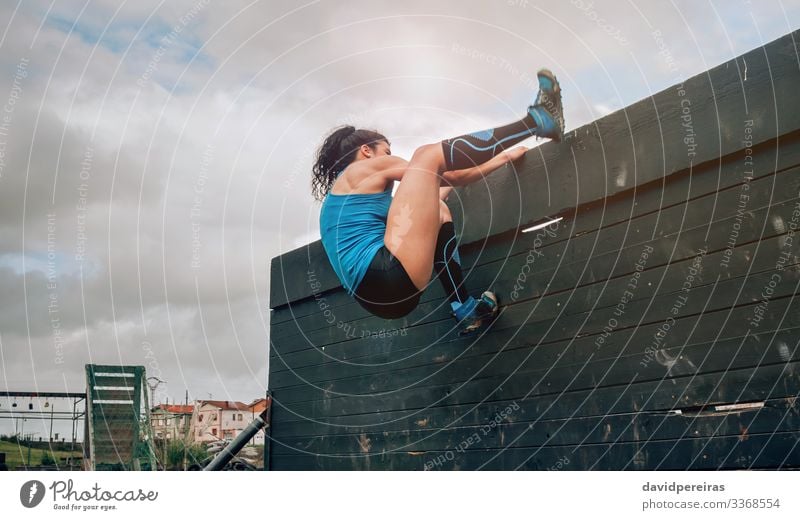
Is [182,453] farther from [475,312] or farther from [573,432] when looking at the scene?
[573,432]

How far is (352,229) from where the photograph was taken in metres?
3.66

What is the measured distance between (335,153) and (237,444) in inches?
79.5

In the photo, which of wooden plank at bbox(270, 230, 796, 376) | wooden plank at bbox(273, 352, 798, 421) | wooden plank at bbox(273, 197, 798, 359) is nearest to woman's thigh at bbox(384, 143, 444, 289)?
wooden plank at bbox(273, 197, 798, 359)

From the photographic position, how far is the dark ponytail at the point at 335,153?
3.90 m

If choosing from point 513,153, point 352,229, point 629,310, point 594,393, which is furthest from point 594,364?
point 352,229

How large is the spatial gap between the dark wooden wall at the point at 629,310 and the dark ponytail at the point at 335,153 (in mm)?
640

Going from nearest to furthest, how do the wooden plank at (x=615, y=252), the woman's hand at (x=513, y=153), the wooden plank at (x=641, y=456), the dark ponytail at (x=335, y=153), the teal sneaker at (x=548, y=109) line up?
1. the wooden plank at (x=641, y=456)
2. the wooden plank at (x=615, y=252)
3. the teal sneaker at (x=548, y=109)
4. the woman's hand at (x=513, y=153)
5. the dark ponytail at (x=335, y=153)

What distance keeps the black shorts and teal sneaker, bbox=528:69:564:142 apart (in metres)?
0.87

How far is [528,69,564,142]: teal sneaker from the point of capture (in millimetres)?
3115

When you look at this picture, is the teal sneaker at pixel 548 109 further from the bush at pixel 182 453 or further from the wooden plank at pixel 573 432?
the bush at pixel 182 453

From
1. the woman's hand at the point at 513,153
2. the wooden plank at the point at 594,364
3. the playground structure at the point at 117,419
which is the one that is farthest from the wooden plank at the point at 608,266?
the playground structure at the point at 117,419

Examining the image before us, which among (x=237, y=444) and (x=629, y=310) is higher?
(x=237, y=444)
